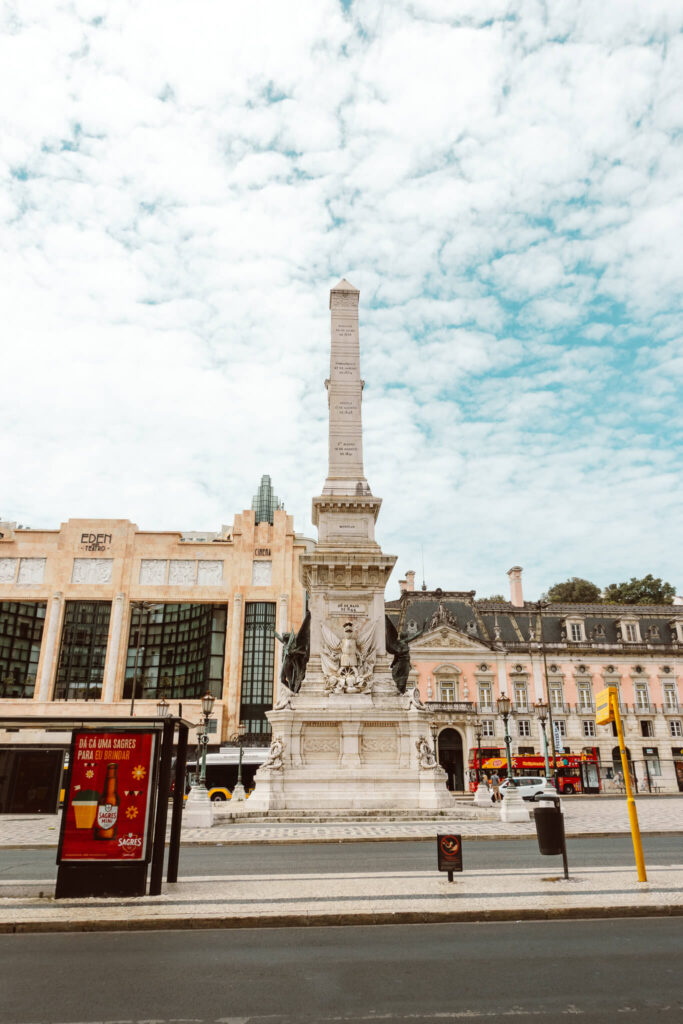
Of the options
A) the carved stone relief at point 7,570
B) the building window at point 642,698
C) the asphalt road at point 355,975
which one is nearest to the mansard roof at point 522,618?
the building window at point 642,698

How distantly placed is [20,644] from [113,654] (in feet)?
27.2

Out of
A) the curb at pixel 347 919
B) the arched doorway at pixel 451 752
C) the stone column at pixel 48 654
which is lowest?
the curb at pixel 347 919

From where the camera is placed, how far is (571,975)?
5.80 meters

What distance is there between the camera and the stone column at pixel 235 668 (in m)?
60.0

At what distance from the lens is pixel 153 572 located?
Result: 64.9m

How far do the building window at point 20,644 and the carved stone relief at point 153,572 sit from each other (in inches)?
351

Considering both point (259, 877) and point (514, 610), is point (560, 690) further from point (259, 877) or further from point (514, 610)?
point (259, 877)

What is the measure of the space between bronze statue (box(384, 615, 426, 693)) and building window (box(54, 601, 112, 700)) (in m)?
42.3

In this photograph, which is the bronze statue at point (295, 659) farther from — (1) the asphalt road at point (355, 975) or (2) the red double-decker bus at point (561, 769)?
(2) the red double-decker bus at point (561, 769)

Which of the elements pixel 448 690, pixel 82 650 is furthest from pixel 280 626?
pixel 82 650

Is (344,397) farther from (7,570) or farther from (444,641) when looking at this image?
(7,570)

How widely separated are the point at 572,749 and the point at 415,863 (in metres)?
50.1

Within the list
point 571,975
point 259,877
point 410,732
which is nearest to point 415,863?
point 259,877

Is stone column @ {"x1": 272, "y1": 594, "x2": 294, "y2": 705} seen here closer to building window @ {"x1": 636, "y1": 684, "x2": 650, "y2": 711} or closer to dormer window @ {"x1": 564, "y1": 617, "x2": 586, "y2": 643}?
dormer window @ {"x1": 564, "y1": 617, "x2": 586, "y2": 643}
